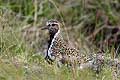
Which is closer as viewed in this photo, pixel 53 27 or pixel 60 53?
pixel 60 53

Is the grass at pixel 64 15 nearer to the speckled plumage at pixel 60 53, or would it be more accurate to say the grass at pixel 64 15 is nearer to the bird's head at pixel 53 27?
the bird's head at pixel 53 27

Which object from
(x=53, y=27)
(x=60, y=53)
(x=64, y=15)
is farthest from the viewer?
(x=64, y=15)

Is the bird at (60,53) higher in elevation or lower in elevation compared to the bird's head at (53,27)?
lower

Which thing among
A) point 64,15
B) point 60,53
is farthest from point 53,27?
point 64,15

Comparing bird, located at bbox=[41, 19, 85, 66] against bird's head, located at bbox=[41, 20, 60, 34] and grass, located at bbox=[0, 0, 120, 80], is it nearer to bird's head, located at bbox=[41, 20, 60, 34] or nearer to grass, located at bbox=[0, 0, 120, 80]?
bird's head, located at bbox=[41, 20, 60, 34]

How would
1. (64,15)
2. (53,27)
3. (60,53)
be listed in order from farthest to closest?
(64,15) → (53,27) → (60,53)

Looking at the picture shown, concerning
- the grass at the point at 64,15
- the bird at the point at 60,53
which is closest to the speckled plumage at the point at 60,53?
the bird at the point at 60,53

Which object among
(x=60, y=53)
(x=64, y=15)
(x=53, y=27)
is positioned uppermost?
(x=53, y=27)

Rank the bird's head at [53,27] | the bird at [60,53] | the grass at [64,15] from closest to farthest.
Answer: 1. the bird at [60,53]
2. the bird's head at [53,27]
3. the grass at [64,15]

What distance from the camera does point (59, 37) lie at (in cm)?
766

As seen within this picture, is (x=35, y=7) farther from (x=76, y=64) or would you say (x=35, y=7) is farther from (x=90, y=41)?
(x=76, y=64)

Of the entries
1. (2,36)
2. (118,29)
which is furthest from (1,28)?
(118,29)

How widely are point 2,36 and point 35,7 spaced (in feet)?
13.6

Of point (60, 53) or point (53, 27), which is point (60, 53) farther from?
point (53, 27)
